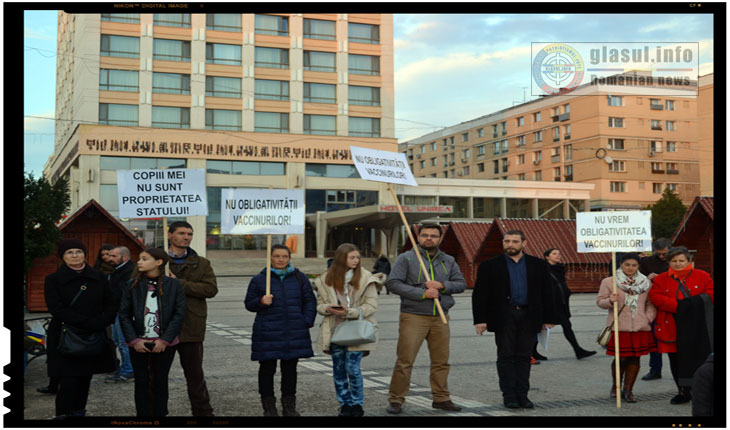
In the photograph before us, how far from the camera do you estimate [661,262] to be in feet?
36.0

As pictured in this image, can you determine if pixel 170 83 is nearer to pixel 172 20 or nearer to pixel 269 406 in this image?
pixel 172 20

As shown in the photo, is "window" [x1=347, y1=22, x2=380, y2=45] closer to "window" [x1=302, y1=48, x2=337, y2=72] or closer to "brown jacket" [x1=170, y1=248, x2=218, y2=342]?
"window" [x1=302, y1=48, x2=337, y2=72]

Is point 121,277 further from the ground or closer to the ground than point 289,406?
further from the ground

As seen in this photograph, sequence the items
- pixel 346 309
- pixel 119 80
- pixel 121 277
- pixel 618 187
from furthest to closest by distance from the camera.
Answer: pixel 618 187
pixel 119 80
pixel 121 277
pixel 346 309

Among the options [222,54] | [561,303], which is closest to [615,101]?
[222,54]

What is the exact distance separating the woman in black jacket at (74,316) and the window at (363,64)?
53813 millimetres

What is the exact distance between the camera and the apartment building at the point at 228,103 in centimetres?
5238

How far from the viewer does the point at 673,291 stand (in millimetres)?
7520

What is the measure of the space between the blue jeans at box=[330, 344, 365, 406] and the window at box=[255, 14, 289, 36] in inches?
2058

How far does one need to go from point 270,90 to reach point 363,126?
832cm

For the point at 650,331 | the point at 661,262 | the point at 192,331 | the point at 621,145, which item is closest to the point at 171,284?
the point at 192,331

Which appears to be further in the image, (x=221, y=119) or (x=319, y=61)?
(x=319, y=61)

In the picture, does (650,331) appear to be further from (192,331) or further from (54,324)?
(54,324)
